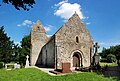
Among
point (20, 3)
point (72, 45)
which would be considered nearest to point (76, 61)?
point (72, 45)

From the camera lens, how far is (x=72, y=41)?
32.7 m

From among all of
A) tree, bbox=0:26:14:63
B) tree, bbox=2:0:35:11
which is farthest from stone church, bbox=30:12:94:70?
tree, bbox=2:0:35:11

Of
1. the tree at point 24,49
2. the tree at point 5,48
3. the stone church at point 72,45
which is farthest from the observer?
the tree at point 24,49

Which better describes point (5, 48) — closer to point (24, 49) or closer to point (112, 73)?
point (24, 49)

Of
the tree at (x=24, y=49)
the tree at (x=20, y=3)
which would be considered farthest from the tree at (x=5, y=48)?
the tree at (x=20, y=3)

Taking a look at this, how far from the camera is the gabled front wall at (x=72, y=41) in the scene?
3126cm

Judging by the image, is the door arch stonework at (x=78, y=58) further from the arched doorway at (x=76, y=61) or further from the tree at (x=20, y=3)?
the tree at (x=20, y=3)

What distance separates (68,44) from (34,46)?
1380cm

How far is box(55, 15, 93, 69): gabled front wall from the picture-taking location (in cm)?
3126

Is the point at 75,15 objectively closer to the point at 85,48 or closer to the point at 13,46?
the point at 85,48

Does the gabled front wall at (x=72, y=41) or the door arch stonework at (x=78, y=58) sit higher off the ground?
the gabled front wall at (x=72, y=41)

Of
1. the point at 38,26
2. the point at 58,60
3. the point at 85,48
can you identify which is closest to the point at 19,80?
the point at 58,60

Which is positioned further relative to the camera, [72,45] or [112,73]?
[72,45]

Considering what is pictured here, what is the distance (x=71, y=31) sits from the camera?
32781 millimetres
